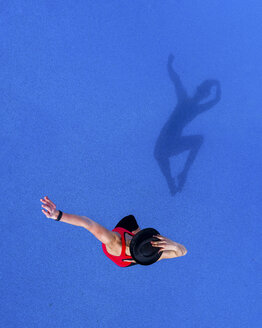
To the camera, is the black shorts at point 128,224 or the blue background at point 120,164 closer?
the black shorts at point 128,224

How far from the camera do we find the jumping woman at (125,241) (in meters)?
1.74

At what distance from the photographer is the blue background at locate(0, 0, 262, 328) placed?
271 cm

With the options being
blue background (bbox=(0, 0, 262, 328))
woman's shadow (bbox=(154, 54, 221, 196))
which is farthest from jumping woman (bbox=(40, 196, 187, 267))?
woman's shadow (bbox=(154, 54, 221, 196))

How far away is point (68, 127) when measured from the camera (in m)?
2.91

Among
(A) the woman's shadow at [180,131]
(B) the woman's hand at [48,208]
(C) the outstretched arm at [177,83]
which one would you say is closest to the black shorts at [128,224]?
(A) the woman's shadow at [180,131]

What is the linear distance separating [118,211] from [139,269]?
61cm

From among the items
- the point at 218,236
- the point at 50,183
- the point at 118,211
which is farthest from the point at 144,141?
the point at 218,236

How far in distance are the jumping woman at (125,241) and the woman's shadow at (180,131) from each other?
0.98m

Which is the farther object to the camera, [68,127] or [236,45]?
[236,45]

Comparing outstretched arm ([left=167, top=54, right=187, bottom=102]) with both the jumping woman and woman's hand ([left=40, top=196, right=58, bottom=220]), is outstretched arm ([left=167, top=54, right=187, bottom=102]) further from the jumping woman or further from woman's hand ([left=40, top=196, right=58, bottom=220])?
woman's hand ([left=40, top=196, right=58, bottom=220])

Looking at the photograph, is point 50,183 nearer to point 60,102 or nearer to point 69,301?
point 60,102

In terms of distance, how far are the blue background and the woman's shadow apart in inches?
2.7

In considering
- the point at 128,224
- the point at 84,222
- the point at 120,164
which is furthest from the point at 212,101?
the point at 84,222

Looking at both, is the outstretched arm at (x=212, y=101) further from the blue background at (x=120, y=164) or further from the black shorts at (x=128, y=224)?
the black shorts at (x=128, y=224)
